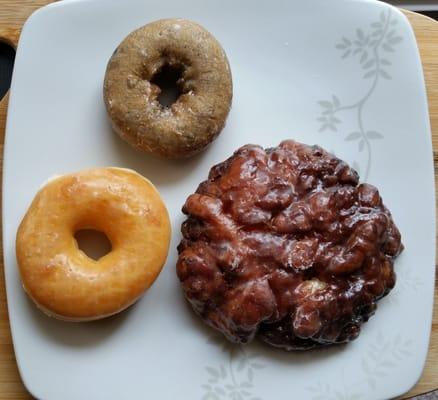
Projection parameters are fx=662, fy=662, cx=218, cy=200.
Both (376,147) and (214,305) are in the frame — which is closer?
(214,305)

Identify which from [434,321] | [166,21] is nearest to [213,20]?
[166,21]

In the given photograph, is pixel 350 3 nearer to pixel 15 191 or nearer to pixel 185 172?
pixel 185 172

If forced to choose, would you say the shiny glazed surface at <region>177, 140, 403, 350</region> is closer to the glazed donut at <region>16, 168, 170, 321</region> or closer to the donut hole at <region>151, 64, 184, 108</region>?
the glazed donut at <region>16, 168, 170, 321</region>

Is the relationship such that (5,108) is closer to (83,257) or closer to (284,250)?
(83,257)

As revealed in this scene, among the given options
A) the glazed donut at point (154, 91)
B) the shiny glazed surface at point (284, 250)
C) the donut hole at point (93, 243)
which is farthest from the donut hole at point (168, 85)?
the donut hole at point (93, 243)

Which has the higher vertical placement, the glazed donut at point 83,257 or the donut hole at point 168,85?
the donut hole at point 168,85

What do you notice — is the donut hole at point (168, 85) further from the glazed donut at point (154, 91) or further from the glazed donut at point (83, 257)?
the glazed donut at point (83, 257)

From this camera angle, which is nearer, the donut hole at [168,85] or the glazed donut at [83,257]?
the glazed donut at [83,257]
